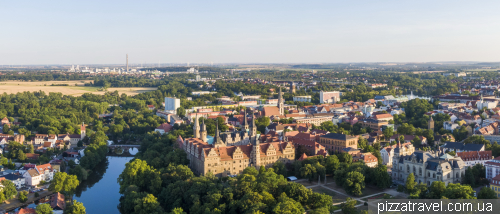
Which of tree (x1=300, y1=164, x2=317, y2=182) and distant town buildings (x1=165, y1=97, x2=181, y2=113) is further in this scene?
distant town buildings (x1=165, y1=97, x2=181, y2=113)

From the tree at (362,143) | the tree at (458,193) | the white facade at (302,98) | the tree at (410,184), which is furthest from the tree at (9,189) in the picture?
the white facade at (302,98)

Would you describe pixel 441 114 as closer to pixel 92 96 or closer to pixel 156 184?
pixel 156 184

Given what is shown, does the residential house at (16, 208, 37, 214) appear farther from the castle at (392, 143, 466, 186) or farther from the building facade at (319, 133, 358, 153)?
the building facade at (319, 133, 358, 153)

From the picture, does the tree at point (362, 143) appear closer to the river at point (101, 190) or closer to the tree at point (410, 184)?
the tree at point (410, 184)

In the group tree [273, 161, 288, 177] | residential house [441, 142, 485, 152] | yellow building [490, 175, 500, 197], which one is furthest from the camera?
residential house [441, 142, 485, 152]

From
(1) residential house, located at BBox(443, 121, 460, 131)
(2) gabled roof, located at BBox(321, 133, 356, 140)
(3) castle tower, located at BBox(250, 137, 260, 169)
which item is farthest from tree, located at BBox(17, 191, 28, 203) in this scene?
(1) residential house, located at BBox(443, 121, 460, 131)

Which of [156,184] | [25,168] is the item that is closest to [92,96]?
[25,168]

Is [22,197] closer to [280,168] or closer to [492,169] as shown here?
[280,168]
